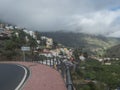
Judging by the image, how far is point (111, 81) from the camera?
10431 centimetres

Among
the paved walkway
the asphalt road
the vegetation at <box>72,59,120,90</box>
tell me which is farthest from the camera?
the vegetation at <box>72,59,120,90</box>

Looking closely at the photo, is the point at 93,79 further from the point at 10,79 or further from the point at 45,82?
the point at 45,82

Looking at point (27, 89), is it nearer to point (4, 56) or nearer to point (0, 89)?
point (0, 89)

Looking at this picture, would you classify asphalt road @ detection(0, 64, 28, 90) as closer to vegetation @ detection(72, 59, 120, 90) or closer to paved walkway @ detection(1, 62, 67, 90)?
paved walkway @ detection(1, 62, 67, 90)

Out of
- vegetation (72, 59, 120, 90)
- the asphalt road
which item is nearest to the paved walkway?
the asphalt road

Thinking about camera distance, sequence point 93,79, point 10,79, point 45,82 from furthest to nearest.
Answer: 1. point 93,79
2. point 10,79
3. point 45,82

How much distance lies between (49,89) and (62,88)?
0.52 m

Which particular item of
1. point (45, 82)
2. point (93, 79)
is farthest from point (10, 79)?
point (93, 79)

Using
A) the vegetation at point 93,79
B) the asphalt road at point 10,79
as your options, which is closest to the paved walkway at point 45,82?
the asphalt road at point 10,79

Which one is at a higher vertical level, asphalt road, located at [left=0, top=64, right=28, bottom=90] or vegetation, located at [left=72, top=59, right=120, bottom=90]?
asphalt road, located at [left=0, top=64, right=28, bottom=90]

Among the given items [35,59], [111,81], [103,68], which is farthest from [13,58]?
[103,68]

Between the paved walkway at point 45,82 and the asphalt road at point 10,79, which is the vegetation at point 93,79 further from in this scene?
the asphalt road at point 10,79

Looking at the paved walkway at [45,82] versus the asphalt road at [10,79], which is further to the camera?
the asphalt road at [10,79]

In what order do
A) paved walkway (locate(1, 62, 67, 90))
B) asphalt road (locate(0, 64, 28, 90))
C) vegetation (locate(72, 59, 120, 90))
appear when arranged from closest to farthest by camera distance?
1. paved walkway (locate(1, 62, 67, 90))
2. asphalt road (locate(0, 64, 28, 90))
3. vegetation (locate(72, 59, 120, 90))
